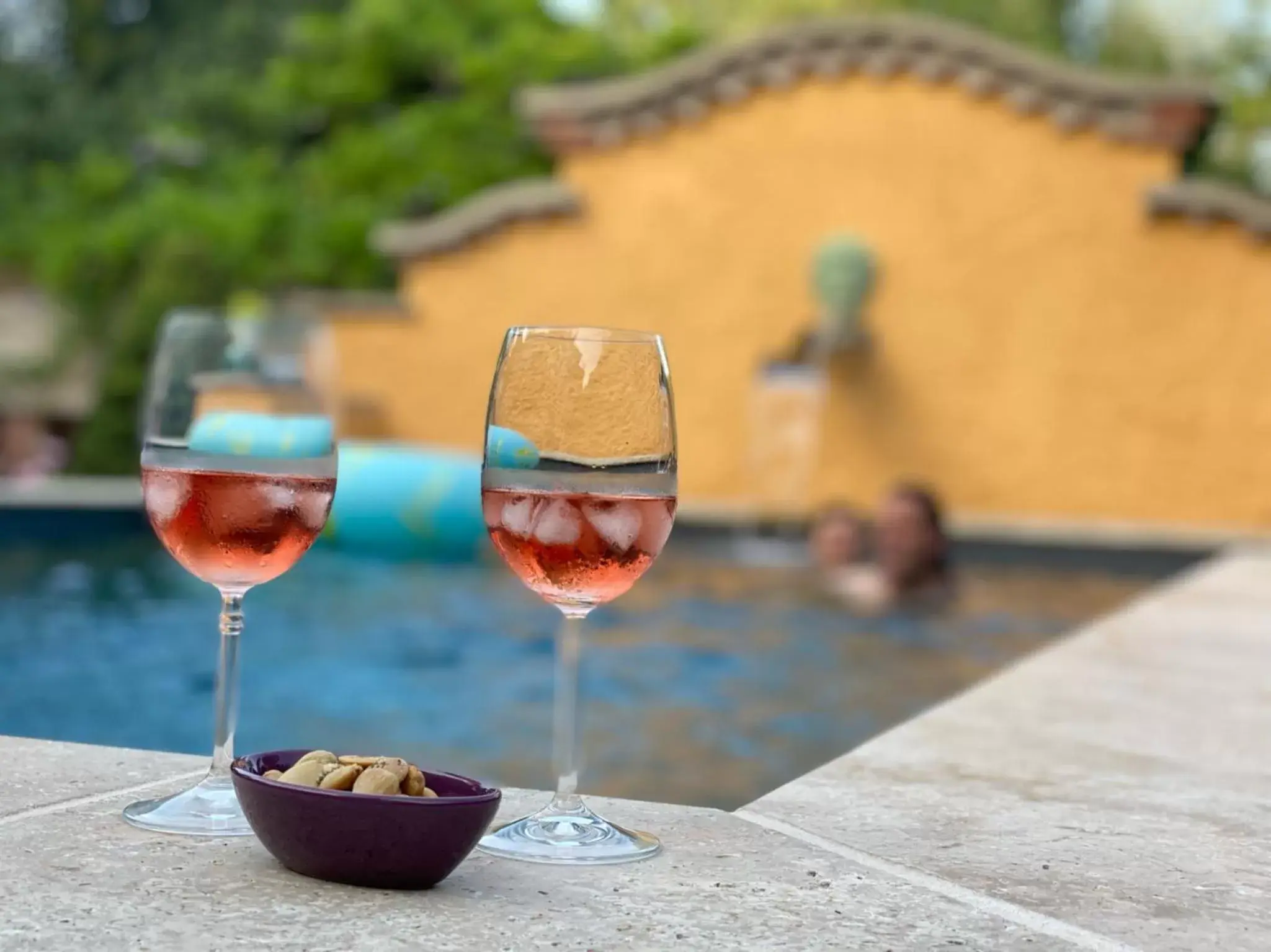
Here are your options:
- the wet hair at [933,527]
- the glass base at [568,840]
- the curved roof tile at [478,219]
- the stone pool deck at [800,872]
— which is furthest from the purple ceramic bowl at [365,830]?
the curved roof tile at [478,219]

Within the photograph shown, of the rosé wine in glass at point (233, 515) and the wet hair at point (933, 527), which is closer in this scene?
the rosé wine in glass at point (233, 515)

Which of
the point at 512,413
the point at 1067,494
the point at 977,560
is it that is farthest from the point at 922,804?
the point at 1067,494

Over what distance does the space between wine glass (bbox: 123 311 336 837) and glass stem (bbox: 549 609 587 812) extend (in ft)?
0.84

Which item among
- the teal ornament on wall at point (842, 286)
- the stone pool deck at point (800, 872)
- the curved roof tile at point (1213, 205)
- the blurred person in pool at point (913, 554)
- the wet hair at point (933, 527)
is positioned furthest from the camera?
the teal ornament on wall at point (842, 286)

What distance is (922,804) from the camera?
5.86ft

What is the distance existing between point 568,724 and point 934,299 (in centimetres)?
1067

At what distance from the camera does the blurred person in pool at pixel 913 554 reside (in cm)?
769

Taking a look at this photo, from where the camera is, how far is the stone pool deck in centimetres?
121

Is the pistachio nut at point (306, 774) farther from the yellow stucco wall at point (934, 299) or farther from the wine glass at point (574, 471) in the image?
the yellow stucco wall at point (934, 299)

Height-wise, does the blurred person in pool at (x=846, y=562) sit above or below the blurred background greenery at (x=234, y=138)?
below

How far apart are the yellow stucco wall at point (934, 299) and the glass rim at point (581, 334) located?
10.4 m

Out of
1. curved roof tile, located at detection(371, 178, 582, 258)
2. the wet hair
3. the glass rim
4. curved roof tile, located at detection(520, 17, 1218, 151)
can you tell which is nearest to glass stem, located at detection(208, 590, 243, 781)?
the glass rim

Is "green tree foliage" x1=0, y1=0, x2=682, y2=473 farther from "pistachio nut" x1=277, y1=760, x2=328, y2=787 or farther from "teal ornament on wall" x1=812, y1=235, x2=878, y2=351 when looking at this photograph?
"pistachio nut" x1=277, y1=760, x2=328, y2=787

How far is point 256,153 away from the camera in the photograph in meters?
17.8
